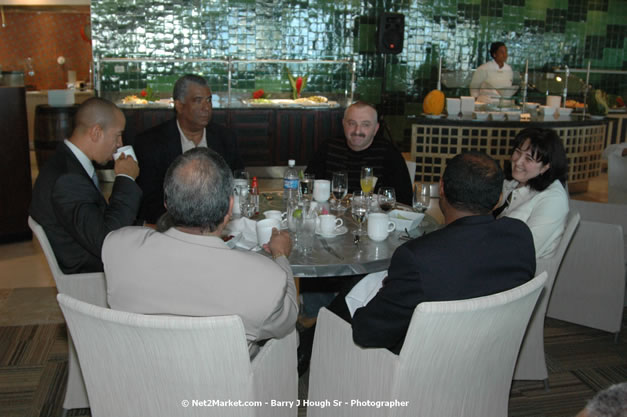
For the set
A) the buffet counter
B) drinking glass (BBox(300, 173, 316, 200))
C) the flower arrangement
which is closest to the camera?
drinking glass (BBox(300, 173, 316, 200))

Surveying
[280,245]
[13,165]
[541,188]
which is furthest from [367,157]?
[13,165]

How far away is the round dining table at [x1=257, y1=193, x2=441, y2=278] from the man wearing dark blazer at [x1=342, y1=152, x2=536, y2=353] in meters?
0.37

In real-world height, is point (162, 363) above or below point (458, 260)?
below

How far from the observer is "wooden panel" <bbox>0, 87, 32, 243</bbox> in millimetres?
5070

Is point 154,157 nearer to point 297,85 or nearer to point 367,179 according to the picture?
point 367,179

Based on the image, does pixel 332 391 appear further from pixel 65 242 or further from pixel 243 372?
pixel 65 242

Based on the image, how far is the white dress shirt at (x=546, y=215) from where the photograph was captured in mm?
2822

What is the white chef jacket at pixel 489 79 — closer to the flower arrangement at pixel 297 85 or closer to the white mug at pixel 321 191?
the flower arrangement at pixel 297 85

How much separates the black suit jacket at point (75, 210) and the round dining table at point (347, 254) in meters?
0.79

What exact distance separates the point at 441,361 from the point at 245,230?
1140 millimetres

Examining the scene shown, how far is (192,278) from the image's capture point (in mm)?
1566

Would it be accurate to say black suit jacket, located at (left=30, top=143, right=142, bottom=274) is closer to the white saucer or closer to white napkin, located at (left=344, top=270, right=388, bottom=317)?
the white saucer

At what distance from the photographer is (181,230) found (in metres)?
1.71

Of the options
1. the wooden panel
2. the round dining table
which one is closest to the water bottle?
the round dining table
